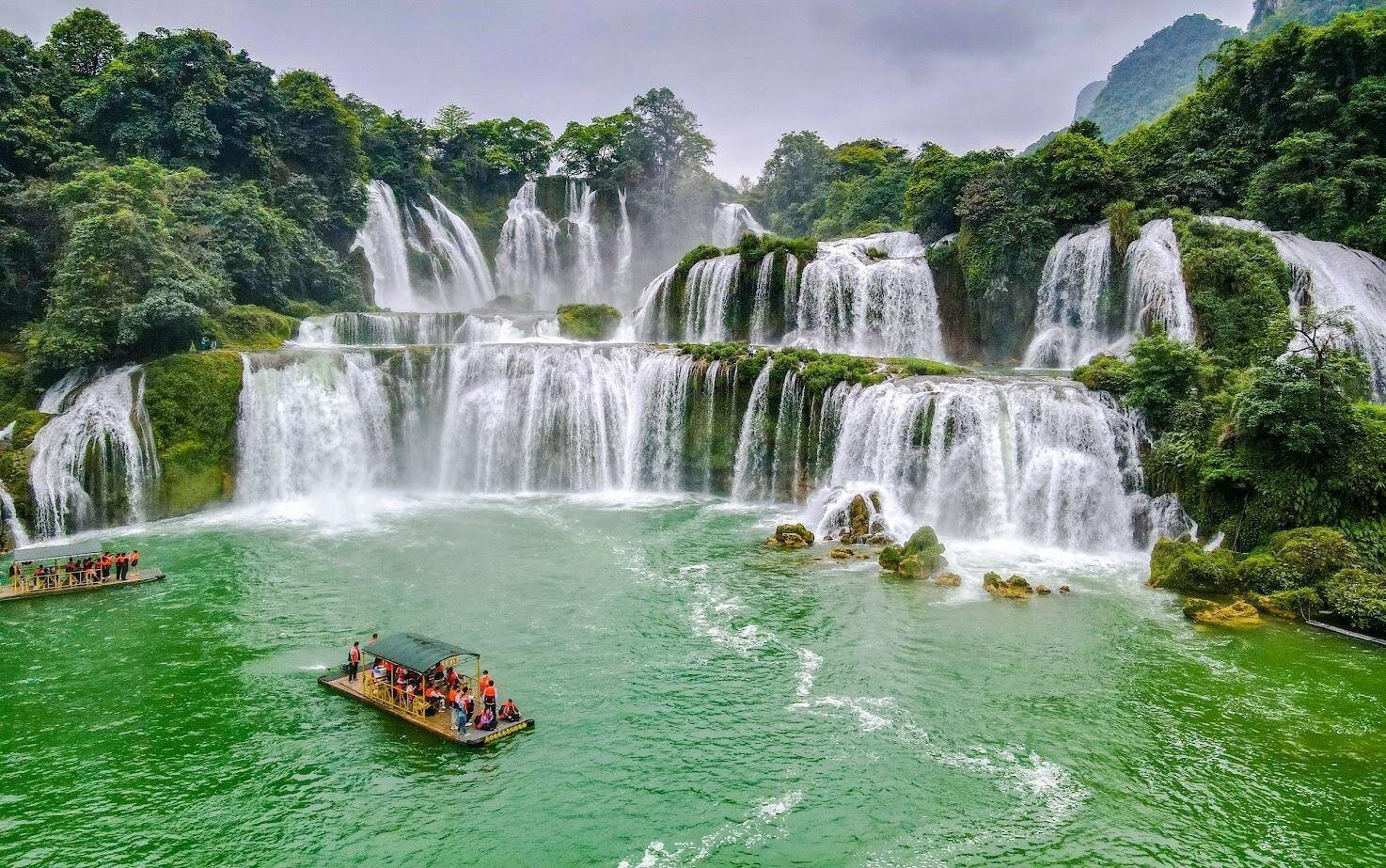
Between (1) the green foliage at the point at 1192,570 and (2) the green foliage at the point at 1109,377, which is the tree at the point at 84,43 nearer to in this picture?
(2) the green foliage at the point at 1109,377

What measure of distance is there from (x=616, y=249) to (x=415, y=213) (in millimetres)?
13590

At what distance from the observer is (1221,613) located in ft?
54.8

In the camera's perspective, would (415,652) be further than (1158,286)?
No

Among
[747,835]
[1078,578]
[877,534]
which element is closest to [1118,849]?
[747,835]

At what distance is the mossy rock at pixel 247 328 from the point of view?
96.7 ft

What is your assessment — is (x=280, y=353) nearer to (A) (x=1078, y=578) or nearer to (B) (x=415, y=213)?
(B) (x=415, y=213)

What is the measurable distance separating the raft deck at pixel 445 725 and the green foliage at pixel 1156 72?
93946 mm

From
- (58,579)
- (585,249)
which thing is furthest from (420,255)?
(58,579)

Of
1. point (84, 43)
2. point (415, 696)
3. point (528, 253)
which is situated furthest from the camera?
point (528, 253)

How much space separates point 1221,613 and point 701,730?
→ 11.7 meters

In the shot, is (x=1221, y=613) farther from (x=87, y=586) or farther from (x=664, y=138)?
(x=664, y=138)

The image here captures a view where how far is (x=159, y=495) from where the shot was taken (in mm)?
25219

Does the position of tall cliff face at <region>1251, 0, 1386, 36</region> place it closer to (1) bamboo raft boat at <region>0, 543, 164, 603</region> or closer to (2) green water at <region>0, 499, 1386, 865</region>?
(2) green water at <region>0, 499, 1386, 865</region>

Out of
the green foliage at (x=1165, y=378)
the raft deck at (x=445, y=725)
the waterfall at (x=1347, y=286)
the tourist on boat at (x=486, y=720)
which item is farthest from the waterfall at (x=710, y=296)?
the tourist on boat at (x=486, y=720)
